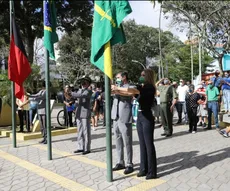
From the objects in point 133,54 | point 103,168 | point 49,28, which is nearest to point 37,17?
point 49,28

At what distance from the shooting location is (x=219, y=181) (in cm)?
469

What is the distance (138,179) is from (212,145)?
134 inches

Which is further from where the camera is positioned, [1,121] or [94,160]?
[1,121]

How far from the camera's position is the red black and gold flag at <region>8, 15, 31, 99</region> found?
748 cm

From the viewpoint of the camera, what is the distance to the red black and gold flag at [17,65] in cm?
748

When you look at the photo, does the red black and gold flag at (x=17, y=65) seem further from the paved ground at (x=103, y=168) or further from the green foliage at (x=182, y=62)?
the green foliage at (x=182, y=62)

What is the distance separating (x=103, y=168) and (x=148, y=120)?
1.48m

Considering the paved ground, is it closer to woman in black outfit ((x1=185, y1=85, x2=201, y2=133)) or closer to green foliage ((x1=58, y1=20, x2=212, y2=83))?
woman in black outfit ((x1=185, y1=85, x2=201, y2=133))

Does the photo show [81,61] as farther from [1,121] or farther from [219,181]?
[219,181]

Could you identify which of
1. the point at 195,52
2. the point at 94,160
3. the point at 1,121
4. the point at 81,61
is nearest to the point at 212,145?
the point at 94,160

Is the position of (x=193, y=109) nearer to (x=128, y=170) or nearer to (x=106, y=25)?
(x=128, y=170)

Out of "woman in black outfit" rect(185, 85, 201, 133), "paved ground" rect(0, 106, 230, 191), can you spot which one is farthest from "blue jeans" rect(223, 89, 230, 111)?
"paved ground" rect(0, 106, 230, 191)

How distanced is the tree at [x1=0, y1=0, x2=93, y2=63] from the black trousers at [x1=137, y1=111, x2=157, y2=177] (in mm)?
18626

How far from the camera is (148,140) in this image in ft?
15.8
